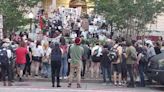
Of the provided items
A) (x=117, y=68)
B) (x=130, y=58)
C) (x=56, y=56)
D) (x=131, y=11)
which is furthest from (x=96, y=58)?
(x=131, y=11)

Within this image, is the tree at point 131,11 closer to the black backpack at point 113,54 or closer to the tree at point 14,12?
the tree at point 14,12

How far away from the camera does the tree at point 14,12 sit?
75.3 ft

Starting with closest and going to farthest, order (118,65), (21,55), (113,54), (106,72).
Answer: (118,65) → (113,54) → (21,55) → (106,72)

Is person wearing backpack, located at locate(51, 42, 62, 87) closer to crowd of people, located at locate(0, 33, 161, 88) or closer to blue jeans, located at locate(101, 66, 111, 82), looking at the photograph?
crowd of people, located at locate(0, 33, 161, 88)

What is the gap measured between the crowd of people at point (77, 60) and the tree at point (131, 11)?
6.57ft

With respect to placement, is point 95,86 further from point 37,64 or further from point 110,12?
point 110,12

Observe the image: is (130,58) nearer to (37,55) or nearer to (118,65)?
(118,65)

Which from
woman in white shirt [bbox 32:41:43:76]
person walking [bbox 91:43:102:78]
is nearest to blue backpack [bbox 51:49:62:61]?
woman in white shirt [bbox 32:41:43:76]

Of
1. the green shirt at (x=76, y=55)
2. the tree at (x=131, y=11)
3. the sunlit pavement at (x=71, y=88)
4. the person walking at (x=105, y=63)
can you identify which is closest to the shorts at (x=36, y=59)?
the sunlit pavement at (x=71, y=88)

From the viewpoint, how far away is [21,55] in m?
20.2

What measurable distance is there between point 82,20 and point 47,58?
8623 millimetres

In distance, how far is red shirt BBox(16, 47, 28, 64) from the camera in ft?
66.1

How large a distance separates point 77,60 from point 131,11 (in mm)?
5769

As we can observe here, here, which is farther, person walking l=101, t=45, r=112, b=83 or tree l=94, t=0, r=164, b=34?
tree l=94, t=0, r=164, b=34
